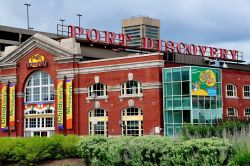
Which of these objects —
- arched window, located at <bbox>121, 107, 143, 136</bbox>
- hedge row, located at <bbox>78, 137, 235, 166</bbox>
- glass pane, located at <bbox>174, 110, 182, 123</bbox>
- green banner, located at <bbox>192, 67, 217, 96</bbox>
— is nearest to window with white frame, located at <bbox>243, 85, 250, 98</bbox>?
green banner, located at <bbox>192, 67, 217, 96</bbox>

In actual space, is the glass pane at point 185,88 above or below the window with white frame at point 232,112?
above

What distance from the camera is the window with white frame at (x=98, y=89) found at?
53.0 m

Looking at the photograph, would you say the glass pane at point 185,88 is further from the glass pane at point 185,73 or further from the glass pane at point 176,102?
the glass pane at point 176,102

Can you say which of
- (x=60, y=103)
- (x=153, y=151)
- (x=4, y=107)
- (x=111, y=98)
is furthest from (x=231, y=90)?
(x=153, y=151)

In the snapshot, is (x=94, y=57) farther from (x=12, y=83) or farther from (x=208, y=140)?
(x=208, y=140)

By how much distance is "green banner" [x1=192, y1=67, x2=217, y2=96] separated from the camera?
155 feet

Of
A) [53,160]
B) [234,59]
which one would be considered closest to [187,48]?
[234,59]

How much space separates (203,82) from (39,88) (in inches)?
900

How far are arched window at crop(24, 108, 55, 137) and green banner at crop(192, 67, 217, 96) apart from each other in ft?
65.5

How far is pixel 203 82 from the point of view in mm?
48344

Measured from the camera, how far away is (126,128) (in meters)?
50.5

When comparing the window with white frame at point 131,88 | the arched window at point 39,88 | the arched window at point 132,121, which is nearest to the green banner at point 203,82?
the window with white frame at point 131,88

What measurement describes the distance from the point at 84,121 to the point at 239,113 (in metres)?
20.8

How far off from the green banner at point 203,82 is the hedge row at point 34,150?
20.4 meters
